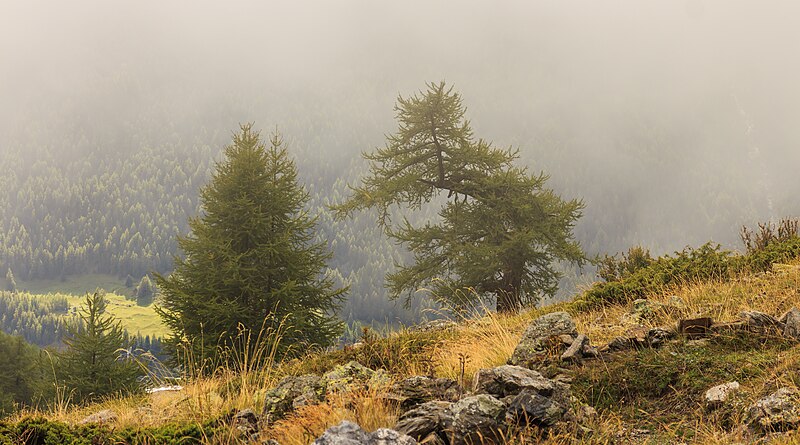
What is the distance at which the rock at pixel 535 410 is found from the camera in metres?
4.63

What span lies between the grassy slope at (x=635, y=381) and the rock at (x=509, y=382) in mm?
511

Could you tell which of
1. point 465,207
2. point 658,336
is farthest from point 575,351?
point 465,207

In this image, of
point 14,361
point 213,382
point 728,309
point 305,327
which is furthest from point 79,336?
point 14,361

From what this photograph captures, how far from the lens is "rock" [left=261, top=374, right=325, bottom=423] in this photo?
6117 mm

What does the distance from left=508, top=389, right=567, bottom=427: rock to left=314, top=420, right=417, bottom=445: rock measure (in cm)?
113

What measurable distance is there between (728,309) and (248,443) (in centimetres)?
719

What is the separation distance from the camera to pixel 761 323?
6590 millimetres

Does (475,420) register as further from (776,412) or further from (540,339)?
(540,339)

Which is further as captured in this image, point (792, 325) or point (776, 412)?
point (792, 325)

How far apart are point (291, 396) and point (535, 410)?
2938mm

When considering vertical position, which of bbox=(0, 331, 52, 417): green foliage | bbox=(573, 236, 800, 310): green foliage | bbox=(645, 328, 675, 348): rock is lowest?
bbox=(0, 331, 52, 417): green foliage

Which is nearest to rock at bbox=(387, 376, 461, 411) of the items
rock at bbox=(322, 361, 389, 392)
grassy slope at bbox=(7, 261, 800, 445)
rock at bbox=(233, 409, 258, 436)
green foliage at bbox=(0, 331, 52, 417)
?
grassy slope at bbox=(7, 261, 800, 445)

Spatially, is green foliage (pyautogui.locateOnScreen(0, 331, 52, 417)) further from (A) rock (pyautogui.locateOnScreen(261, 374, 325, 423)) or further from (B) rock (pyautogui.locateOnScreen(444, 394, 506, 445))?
(B) rock (pyautogui.locateOnScreen(444, 394, 506, 445))

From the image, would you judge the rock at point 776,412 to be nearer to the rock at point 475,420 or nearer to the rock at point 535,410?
the rock at point 535,410
